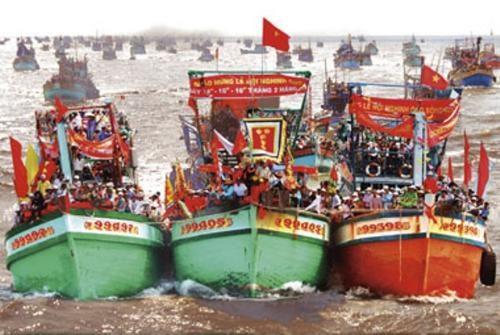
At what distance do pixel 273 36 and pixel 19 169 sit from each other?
8748 mm

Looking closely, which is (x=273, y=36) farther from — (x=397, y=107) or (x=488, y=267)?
(x=488, y=267)

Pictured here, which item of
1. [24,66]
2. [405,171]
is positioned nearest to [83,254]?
[405,171]

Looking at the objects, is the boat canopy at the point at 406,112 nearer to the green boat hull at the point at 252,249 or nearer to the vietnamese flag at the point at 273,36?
the vietnamese flag at the point at 273,36

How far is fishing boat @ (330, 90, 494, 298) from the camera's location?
20.3 meters

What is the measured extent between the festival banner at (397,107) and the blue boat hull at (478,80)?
67057 mm

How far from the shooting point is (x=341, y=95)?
53.6 meters

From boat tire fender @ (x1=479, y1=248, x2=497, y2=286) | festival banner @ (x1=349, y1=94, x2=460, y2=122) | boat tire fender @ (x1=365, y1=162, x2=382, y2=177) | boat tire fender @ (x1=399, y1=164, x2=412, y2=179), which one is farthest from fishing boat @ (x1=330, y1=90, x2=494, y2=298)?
boat tire fender @ (x1=365, y1=162, x2=382, y2=177)

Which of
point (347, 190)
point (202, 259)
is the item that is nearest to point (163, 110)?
point (347, 190)

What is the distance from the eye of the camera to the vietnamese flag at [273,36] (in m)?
24.4

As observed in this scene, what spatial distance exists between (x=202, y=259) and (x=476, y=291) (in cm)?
801

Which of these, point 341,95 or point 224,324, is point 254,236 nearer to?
point 224,324

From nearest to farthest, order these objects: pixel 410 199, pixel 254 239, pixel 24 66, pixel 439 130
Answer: pixel 254 239, pixel 410 199, pixel 439 130, pixel 24 66

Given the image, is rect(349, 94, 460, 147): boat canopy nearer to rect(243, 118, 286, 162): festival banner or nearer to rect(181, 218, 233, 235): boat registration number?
rect(243, 118, 286, 162): festival banner

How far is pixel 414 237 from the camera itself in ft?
66.6
